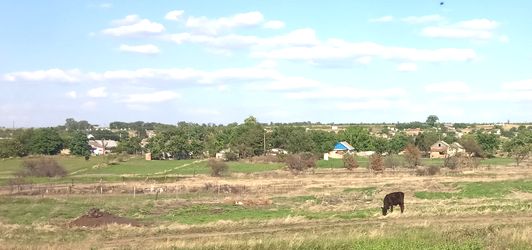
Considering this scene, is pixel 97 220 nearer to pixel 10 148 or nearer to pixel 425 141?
pixel 10 148

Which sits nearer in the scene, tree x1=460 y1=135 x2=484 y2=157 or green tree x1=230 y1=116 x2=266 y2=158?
tree x1=460 y1=135 x2=484 y2=157

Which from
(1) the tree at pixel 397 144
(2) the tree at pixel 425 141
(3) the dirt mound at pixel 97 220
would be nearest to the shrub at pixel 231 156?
(1) the tree at pixel 397 144

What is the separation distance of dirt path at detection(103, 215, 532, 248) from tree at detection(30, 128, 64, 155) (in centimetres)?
13545

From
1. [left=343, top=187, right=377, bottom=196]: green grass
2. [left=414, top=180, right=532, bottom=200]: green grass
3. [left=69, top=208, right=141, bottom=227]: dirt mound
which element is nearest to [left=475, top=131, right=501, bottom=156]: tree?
[left=414, top=180, right=532, bottom=200]: green grass

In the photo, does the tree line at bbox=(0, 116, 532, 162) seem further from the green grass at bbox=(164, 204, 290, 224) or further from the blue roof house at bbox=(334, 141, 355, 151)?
the green grass at bbox=(164, 204, 290, 224)

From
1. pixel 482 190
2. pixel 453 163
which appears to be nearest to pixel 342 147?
pixel 453 163

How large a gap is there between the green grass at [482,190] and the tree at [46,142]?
123272 mm

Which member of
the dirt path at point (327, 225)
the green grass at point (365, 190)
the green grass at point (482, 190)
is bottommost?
the green grass at point (365, 190)

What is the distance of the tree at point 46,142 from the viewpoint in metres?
151

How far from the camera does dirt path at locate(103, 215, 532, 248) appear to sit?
25.0 metres

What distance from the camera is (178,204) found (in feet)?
146

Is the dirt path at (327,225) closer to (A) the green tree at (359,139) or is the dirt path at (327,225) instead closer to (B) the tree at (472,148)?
(B) the tree at (472,148)

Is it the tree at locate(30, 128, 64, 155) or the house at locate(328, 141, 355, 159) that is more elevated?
the tree at locate(30, 128, 64, 155)

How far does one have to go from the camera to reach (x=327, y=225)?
28250mm
